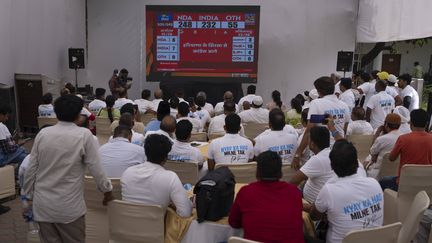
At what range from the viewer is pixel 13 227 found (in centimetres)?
483

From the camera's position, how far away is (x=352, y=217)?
2.85 metres

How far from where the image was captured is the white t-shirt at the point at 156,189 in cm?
310

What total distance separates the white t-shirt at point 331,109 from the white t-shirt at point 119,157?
2.03 meters

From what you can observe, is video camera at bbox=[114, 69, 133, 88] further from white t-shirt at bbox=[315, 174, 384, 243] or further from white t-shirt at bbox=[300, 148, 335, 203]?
white t-shirt at bbox=[315, 174, 384, 243]

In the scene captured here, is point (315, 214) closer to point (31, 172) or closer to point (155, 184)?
point (155, 184)

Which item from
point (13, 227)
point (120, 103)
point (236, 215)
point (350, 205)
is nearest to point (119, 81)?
point (120, 103)

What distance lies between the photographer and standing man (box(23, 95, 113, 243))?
2.98 meters

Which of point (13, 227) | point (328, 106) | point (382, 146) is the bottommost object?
point (13, 227)

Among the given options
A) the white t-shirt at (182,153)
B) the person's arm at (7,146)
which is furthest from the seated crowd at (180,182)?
the person's arm at (7,146)

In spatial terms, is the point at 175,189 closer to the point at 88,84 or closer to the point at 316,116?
the point at 316,116

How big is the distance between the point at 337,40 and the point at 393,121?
27.3 ft

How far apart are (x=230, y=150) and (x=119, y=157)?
3.67ft

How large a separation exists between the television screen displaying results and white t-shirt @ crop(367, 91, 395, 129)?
487 centimetres

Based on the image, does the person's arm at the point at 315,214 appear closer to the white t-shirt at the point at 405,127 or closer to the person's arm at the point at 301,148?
the person's arm at the point at 301,148
